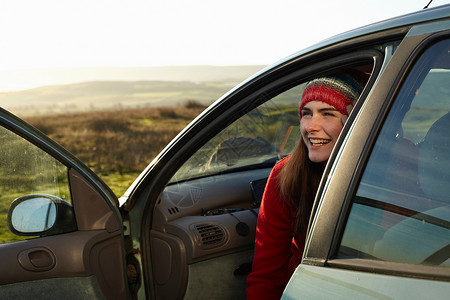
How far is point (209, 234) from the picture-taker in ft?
8.32

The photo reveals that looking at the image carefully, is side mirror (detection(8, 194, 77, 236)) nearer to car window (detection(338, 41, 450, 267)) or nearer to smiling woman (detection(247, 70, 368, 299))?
smiling woman (detection(247, 70, 368, 299))

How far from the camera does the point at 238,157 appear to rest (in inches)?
109

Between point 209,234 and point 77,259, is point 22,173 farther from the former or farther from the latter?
point 209,234

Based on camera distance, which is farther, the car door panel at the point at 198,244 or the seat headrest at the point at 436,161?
the car door panel at the point at 198,244

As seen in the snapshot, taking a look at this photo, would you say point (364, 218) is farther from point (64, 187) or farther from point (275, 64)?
point (64, 187)

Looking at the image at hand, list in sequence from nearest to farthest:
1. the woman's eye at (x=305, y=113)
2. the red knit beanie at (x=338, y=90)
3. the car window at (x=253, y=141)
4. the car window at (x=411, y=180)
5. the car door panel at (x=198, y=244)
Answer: the car window at (x=411, y=180), the red knit beanie at (x=338, y=90), the woman's eye at (x=305, y=113), the car window at (x=253, y=141), the car door panel at (x=198, y=244)

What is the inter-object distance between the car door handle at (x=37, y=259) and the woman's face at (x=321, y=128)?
1.14 metres

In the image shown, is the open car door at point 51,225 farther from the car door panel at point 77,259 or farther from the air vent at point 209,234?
the air vent at point 209,234

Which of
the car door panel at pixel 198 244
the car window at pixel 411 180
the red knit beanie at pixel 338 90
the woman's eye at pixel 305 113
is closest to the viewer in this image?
the car window at pixel 411 180

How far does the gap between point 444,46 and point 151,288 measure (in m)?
1.72

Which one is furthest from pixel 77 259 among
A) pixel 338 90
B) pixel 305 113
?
pixel 338 90

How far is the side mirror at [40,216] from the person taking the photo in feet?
6.82

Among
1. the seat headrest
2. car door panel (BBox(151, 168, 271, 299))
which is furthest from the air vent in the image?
the seat headrest

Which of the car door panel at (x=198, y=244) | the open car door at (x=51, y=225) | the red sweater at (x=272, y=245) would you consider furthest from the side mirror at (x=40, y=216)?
the red sweater at (x=272, y=245)
